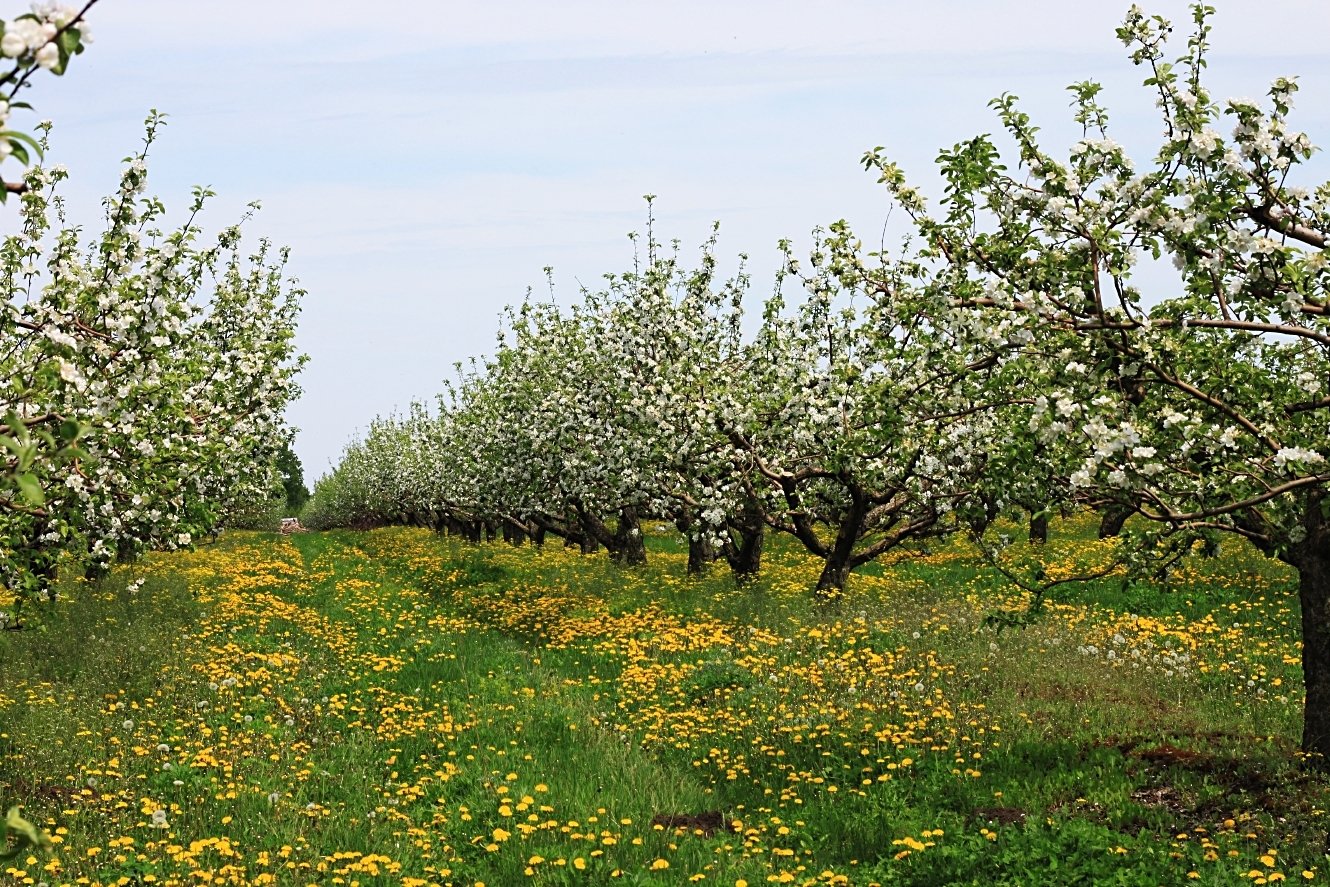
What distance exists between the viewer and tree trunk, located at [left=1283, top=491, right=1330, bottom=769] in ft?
35.1

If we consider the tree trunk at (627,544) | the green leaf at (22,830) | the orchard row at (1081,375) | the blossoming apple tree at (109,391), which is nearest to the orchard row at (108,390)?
the blossoming apple tree at (109,391)

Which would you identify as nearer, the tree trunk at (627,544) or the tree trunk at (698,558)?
the tree trunk at (698,558)

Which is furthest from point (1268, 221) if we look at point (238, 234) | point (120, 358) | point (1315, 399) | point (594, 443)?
point (594, 443)

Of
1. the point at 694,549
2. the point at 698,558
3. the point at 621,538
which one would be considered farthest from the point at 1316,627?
the point at 621,538

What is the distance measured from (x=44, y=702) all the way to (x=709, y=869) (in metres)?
9.58

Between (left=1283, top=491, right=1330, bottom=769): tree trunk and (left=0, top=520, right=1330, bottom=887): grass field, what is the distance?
1.28 ft

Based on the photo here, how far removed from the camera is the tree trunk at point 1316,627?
1070cm

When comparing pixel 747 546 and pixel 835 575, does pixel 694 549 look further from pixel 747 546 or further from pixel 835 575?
pixel 835 575

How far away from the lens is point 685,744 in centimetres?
1248

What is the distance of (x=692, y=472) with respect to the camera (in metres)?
21.5

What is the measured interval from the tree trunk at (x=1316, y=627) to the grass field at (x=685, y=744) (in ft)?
1.28

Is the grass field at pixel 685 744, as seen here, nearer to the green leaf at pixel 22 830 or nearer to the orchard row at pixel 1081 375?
the orchard row at pixel 1081 375

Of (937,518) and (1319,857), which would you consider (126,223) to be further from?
(937,518)

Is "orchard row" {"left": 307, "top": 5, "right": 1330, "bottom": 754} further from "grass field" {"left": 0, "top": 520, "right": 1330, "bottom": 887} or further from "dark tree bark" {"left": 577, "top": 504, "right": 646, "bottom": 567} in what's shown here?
"dark tree bark" {"left": 577, "top": 504, "right": 646, "bottom": 567}
